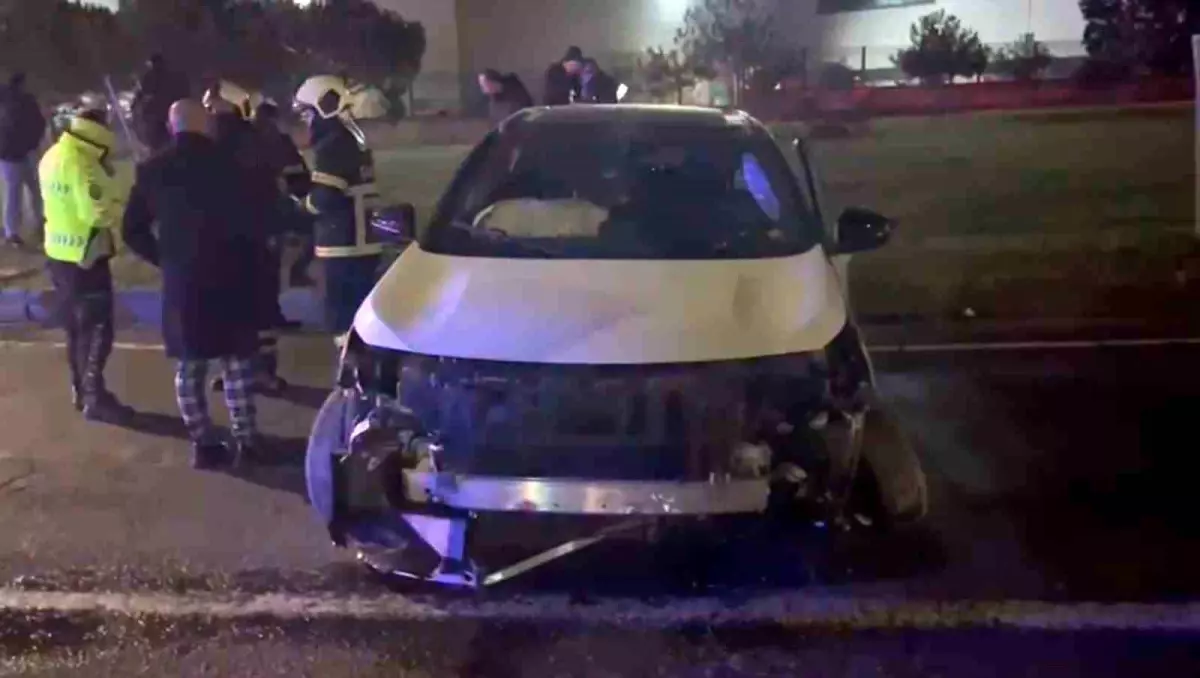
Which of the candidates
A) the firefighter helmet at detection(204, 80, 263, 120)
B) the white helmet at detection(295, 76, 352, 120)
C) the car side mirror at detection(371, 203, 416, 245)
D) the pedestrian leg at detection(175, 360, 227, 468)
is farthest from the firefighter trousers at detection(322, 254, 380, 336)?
the car side mirror at detection(371, 203, 416, 245)

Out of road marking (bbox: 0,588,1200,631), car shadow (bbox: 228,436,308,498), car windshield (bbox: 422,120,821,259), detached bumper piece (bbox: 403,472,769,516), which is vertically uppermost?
car windshield (bbox: 422,120,821,259)

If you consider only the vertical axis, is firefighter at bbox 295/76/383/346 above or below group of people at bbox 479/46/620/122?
below

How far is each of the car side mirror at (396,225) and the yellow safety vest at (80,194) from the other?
1685 mm

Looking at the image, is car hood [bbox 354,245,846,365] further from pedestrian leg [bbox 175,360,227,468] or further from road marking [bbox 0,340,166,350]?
road marking [bbox 0,340,166,350]

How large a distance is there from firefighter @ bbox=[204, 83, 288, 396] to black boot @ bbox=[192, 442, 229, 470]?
498 millimetres

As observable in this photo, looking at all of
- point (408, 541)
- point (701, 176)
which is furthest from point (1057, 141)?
Answer: point (408, 541)

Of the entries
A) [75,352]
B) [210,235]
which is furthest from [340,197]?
[75,352]

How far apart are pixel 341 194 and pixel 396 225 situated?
167 cm

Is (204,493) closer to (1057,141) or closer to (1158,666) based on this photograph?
(1158,666)

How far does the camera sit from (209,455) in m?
6.09

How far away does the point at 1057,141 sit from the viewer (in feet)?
37.6

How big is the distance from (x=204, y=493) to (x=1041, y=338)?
5278 millimetres

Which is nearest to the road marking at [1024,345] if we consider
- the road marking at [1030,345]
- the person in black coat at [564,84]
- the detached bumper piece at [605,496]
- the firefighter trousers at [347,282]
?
the road marking at [1030,345]

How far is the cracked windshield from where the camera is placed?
4.13m
